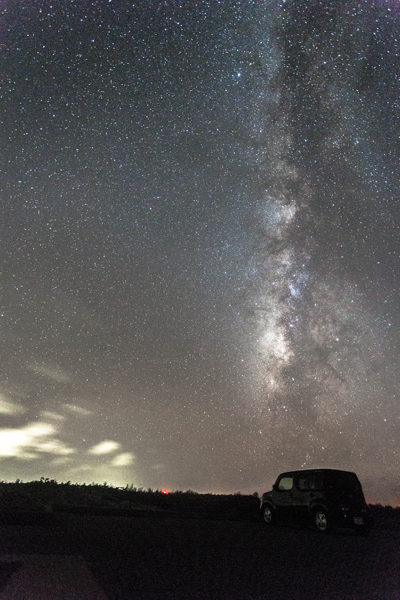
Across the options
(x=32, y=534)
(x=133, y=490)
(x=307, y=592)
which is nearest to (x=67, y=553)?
(x=32, y=534)

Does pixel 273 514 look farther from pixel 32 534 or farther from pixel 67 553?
pixel 67 553

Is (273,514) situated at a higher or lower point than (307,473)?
lower

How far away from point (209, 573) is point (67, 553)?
2257 mm

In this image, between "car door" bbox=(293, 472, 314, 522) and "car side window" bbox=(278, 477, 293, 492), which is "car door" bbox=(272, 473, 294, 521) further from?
"car door" bbox=(293, 472, 314, 522)

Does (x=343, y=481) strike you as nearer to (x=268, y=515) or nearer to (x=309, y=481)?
(x=309, y=481)

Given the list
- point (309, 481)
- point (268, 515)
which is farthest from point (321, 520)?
point (268, 515)

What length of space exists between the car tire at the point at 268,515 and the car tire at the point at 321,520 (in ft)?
6.08

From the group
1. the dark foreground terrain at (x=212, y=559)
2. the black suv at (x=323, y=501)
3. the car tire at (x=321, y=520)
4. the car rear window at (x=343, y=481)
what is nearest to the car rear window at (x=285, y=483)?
the black suv at (x=323, y=501)

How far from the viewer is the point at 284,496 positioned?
46.4ft

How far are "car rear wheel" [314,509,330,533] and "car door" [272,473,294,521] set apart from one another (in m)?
0.94

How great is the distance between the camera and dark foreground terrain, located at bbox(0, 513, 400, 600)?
5.87 metres

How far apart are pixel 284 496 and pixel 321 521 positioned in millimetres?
1636

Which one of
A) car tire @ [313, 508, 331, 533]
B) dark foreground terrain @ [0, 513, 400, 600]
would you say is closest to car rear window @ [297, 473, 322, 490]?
car tire @ [313, 508, 331, 533]

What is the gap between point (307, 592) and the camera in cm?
600
